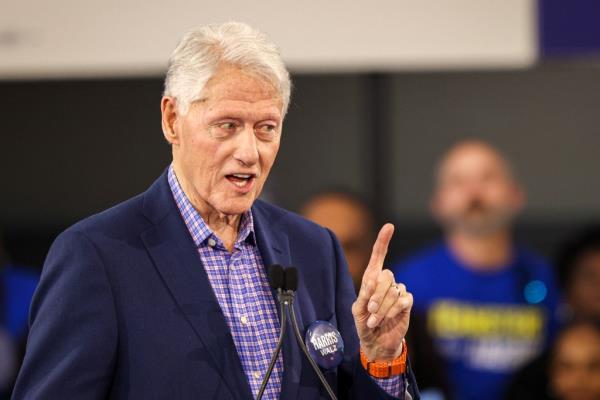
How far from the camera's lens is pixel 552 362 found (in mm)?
4445

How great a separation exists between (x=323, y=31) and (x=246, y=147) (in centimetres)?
276

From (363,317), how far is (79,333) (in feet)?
1.62

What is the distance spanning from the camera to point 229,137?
6.29ft

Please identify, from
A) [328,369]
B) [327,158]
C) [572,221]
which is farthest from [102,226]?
[572,221]

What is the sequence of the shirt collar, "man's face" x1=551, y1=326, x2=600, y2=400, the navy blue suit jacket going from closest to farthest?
the navy blue suit jacket
the shirt collar
"man's face" x1=551, y1=326, x2=600, y2=400

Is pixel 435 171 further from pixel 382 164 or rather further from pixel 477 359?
pixel 477 359

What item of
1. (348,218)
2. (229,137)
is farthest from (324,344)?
(348,218)

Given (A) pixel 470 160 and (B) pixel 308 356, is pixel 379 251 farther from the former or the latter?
(A) pixel 470 160

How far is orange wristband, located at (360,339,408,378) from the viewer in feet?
6.36

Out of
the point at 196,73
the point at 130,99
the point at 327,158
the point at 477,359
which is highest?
the point at 196,73

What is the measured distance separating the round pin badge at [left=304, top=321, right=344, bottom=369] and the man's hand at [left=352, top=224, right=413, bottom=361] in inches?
1.8

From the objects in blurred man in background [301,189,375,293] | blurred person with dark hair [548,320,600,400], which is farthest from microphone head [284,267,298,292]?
blurred person with dark hair [548,320,600,400]

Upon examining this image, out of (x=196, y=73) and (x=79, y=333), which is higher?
(x=196, y=73)

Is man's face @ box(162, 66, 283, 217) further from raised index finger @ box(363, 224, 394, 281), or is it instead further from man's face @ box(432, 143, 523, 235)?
man's face @ box(432, 143, 523, 235)
